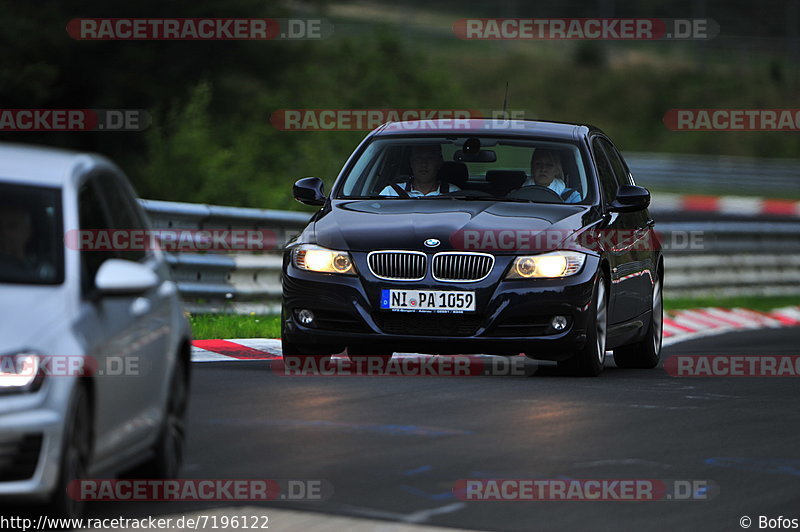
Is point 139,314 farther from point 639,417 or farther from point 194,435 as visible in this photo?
point 639,417

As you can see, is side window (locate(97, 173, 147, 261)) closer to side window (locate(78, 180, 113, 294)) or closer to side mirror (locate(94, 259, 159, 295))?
side window (locate(78, 180, 113, 294))

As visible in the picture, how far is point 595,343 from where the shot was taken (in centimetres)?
1256

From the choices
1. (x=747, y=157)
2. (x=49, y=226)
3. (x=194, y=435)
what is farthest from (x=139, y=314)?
(x=747, y=157)

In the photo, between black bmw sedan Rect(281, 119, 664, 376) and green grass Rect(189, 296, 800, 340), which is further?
green grass Rect(189, 296, 800, 340)

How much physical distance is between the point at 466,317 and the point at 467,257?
0.38m

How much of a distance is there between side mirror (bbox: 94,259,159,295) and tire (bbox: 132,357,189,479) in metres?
0.87

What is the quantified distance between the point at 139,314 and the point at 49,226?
49 centimetres

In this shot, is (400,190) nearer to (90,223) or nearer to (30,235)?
(90,223)
